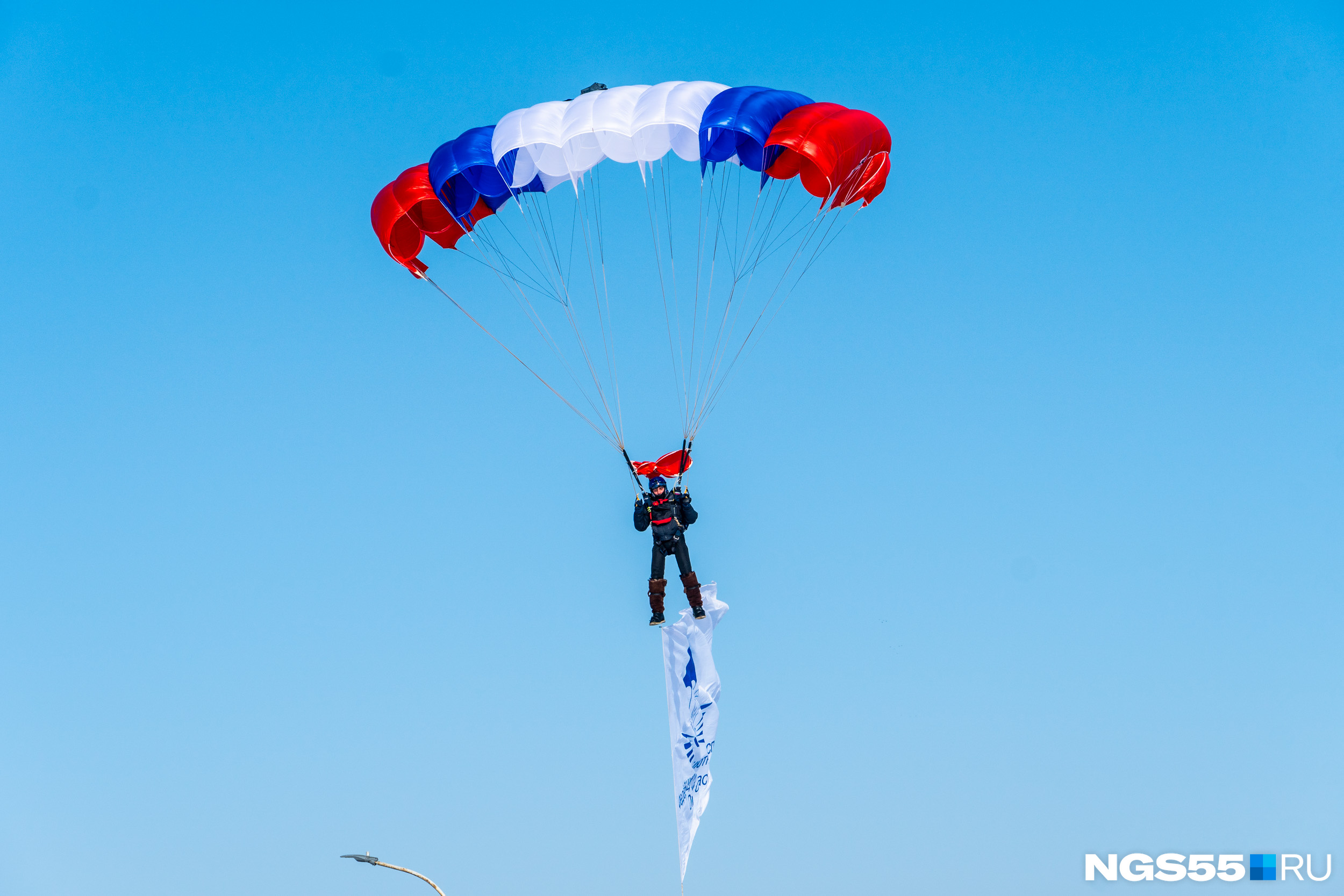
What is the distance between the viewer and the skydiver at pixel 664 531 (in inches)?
709

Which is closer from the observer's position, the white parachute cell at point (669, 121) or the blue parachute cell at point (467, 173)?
the white parachute cell at point (669, 121)

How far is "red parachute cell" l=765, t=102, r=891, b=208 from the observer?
710 inches

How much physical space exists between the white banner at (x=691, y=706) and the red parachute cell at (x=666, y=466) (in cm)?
168

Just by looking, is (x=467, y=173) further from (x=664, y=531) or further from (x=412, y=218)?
(x=664, y=531)

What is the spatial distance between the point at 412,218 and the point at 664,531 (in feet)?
20.3

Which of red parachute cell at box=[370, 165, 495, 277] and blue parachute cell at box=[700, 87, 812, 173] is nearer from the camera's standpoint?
blue parachute cell at box=[700, 87, 812, 173]

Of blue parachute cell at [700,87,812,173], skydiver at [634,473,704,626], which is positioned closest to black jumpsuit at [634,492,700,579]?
skydiver at [634,473,704,626]

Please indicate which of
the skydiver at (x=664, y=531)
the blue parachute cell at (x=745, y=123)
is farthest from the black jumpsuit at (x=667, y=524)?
the blue parachute cell at (x=745, y=123)

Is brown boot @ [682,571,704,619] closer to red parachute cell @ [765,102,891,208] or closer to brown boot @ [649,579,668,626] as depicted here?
brown boot @ [649,579,668,626]

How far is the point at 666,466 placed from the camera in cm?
1820

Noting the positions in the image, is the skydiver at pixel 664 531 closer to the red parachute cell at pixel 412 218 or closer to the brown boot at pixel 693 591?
the brown boot at pixel 693 591

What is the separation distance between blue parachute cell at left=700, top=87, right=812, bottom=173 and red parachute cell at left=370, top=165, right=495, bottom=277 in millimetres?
3906

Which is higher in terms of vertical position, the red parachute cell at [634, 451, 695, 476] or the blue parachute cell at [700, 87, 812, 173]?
the blue parachute cell at [700, 87, 812, 173]

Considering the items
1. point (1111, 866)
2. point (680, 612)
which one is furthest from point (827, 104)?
point (1111, 866)
